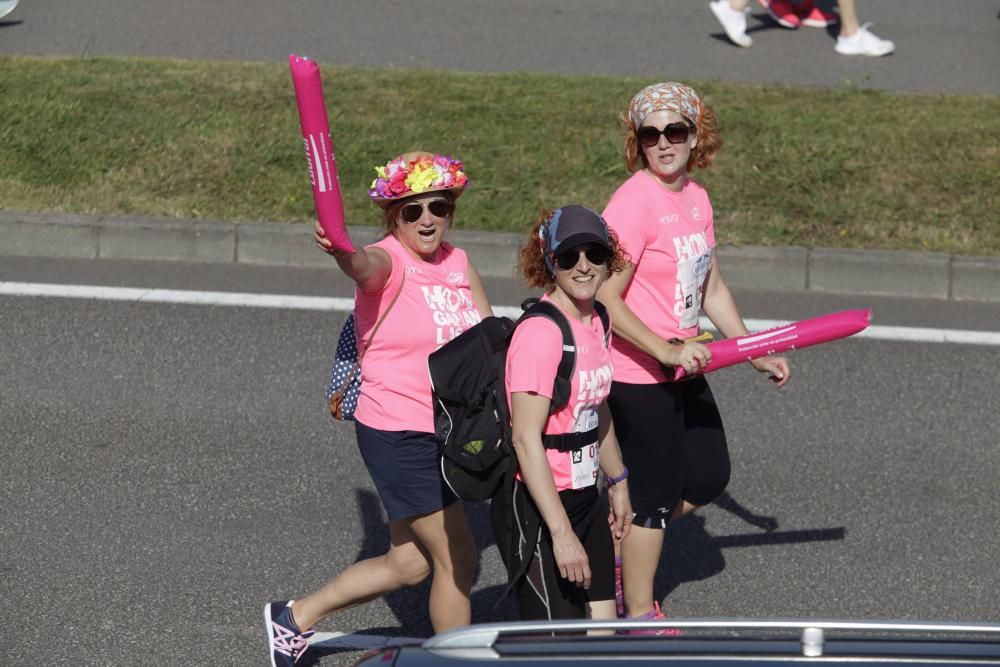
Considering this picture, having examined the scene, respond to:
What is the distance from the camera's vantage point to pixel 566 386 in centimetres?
420

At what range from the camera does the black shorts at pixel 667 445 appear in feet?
16.4

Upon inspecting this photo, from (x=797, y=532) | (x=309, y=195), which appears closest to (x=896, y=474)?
(x=797, y=532)

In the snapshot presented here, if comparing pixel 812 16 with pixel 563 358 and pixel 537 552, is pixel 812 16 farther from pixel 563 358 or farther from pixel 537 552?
pixel 537 552

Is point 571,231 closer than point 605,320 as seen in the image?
Yes

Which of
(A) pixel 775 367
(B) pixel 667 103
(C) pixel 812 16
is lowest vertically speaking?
(A) pixel 775 367

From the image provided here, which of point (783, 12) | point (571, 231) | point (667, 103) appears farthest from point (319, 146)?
point (783, 12)

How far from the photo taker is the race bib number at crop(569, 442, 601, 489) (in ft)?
14.2

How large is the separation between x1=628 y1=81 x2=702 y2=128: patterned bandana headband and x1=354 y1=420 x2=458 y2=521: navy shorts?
133cm

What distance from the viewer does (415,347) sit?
4.62 meters

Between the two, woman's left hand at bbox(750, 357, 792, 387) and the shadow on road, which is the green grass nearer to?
the shadow on road

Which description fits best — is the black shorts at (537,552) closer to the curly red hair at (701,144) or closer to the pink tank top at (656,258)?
→ the pink tank top at (656,258)

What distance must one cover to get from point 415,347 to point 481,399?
1.49 ft

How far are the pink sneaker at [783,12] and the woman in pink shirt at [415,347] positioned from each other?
31.5 ft

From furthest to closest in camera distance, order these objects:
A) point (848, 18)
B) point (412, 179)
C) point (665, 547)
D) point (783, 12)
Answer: point (783, 12)
point (848, 18)
point (665, 547)
point (412, 179)
